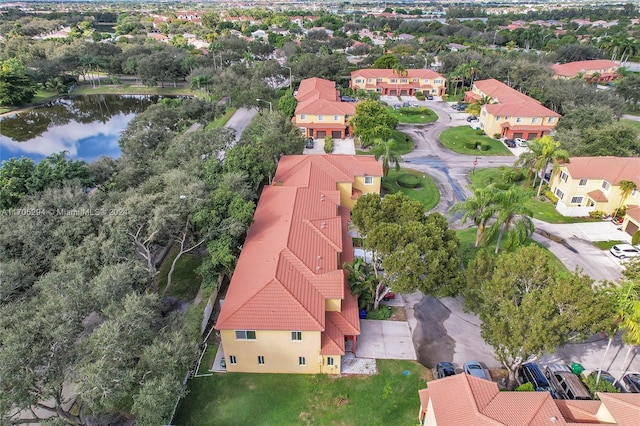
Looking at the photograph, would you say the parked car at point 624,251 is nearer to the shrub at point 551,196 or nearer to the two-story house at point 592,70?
the shrub at point 551,196

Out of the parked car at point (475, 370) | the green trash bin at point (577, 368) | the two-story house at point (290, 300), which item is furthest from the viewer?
the green trash bin at point (577, 368)

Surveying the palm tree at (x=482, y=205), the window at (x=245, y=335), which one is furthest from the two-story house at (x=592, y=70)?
the window at (x=245, y=335)

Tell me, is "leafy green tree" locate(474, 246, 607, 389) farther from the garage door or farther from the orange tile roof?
the garage door

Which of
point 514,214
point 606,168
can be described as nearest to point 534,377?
point 514,214

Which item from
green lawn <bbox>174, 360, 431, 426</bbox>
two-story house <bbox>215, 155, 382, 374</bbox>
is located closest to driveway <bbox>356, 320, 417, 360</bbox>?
green lawn <bbox>174, 360, 431, 426</bbox>

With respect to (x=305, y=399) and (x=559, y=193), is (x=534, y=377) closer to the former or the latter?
(x=305, y=399)

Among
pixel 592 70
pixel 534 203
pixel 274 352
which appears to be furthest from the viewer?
pixel 592 70
